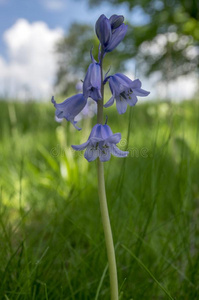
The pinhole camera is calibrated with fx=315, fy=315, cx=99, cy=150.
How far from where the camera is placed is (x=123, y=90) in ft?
3.52

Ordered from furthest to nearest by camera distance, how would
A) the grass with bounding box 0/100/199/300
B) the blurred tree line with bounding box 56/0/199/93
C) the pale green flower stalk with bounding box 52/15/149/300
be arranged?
the blurred tree line with bounding box 56/0/199/93 → the grass with bounding box 0/100/199/300 → the pale green flower stalk with bounding box 52/15/149/300

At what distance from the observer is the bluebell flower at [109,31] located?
98 centimetres

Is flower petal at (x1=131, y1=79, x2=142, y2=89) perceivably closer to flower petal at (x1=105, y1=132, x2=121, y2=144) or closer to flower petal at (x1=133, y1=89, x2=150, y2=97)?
flower petal at (x1=133, y1=89, x2=150, y2=97)

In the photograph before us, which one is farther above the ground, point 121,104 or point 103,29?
point 103,29

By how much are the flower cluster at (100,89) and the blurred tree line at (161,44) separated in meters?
0.22

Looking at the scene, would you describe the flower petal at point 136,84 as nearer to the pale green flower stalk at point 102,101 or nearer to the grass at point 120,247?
the pale green flower stalk at point 102,101

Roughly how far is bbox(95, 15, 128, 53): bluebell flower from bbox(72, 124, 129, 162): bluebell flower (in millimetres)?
258

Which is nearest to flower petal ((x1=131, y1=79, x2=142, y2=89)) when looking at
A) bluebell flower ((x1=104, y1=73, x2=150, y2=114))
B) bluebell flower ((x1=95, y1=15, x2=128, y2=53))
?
bluebell flower ((x1=104, y1=73, x2=150, y2=114))

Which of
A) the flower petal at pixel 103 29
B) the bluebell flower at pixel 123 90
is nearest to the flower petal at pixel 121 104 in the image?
the bluebell flower at pixel 123 90

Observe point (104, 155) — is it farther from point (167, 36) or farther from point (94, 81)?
point (167, 36)

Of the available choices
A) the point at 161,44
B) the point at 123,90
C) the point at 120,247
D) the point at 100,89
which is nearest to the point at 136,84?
the point at 123,90

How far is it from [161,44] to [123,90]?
128 inches

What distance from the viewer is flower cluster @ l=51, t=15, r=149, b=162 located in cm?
98

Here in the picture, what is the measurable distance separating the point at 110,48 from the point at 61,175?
2338 mm
